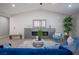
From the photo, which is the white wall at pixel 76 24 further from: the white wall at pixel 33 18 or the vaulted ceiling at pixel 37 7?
the white wall at pixel 33 18

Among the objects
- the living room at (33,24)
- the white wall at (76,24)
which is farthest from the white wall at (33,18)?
the white wall at (76,24)

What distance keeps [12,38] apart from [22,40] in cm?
18

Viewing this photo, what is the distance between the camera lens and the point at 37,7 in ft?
8.49

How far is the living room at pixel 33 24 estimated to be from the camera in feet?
8.60

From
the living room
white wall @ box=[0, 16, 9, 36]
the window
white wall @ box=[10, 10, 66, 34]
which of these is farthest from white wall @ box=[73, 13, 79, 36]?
white wall @ box=[0, 16, 9, 36]

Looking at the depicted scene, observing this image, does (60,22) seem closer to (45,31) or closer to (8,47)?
(45,31)

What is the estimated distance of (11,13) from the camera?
8.70ft

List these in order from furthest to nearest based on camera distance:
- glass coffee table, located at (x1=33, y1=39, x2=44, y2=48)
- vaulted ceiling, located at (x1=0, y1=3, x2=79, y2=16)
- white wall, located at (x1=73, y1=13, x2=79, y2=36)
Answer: glass coffee table, located at (x1=33, y1=39, x2=44, y2=48), white wall, located at (x1=73, y1=13, x2=79, y2=36), vaulted ceiling, located at (x1=0, y1=3, x2=79, y2=16)

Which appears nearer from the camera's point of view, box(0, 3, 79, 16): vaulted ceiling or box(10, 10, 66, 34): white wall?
box(0, 3, 79, 16): vaulted ceiling

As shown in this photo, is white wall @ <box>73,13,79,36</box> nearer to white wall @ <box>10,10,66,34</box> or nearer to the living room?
the living room

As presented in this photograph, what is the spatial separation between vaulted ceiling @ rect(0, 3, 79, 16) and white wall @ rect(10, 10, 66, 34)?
8 cm

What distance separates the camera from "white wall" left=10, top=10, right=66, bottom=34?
266cm

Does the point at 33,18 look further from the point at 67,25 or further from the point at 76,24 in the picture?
the point at 76,24
